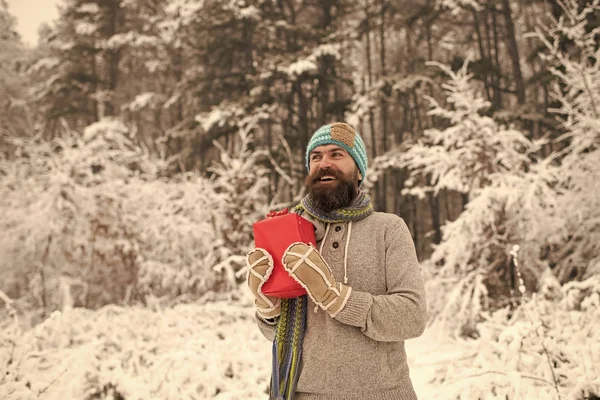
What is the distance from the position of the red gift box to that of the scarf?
12cm

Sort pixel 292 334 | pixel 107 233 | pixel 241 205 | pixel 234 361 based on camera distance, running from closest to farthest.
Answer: pixel 292 334, pixel 234 361, pixel 107 233, pixel 241 205

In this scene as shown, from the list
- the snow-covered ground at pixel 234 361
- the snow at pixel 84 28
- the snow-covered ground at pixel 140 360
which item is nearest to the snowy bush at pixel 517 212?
the snow-covered ground at pixel 234 361

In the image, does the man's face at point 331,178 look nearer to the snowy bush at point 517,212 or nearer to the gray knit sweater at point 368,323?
the gray knit sweater at point 368,323

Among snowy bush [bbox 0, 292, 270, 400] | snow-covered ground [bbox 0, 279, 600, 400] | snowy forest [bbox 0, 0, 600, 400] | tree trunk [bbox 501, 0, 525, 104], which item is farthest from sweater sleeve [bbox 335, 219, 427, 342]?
tree trunk [bbox 501, 0, 525, 104]

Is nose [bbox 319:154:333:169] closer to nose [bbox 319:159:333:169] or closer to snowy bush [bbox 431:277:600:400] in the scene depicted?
nose [bbox 319:159:333:169]

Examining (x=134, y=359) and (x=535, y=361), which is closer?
(x=535, y=361)

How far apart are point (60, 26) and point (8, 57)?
3.40 m

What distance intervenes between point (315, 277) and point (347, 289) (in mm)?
149

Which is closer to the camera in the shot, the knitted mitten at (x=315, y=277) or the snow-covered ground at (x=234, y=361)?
the knitted mitten at (x=315, y=277)

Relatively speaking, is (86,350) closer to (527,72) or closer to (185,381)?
(185,381)

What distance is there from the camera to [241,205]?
30.1 ft

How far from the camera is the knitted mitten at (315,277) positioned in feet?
4.93

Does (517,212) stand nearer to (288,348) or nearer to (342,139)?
(342,139)

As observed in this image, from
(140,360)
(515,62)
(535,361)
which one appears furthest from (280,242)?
(515,62)
